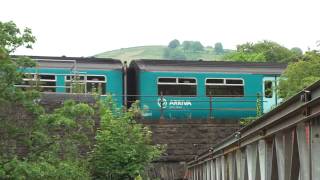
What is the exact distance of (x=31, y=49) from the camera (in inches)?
623

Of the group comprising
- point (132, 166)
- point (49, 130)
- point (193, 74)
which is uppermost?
point (193, 74)

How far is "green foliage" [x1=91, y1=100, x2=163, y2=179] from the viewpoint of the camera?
17609 millimetres

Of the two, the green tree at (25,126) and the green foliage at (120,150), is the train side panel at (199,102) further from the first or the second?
the green tree at (25,126)

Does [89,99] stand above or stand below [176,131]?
above

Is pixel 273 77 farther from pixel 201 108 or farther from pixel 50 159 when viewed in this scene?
pixel 50 159

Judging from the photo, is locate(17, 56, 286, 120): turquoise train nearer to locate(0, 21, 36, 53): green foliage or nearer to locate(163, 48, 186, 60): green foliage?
locate(0, 21, 36, 53): green foliage

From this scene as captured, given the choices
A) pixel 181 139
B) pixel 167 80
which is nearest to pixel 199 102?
pixel 167 80

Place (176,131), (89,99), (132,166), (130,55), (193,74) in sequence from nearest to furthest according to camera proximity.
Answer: (132,166), (89,99), (176,131), (193,74), (130,55)

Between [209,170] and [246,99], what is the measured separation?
14816 mm

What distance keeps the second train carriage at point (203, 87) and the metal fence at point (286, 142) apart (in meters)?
18.7

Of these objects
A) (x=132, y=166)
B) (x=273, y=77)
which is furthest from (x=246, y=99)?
(x=132, y=166)

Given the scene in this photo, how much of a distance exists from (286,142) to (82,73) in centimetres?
2092

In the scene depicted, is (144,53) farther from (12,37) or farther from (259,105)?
(12,37)

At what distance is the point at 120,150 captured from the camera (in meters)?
17.6
